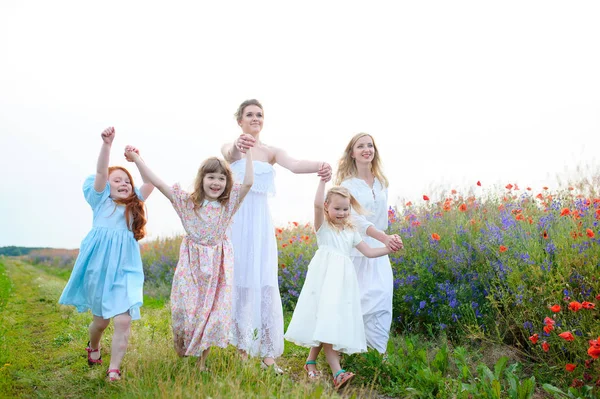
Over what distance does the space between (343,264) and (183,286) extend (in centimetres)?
133

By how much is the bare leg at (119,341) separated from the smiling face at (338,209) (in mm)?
1914

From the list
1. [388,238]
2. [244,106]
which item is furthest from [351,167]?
[244,106]

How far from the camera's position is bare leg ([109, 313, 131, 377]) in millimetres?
4770

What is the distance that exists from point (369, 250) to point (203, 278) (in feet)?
4.68

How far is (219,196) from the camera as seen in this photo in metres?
4.86

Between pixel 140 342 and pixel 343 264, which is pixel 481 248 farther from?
pixel 140 342

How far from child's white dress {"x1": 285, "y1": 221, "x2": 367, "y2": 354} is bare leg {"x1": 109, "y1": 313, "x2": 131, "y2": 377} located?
4.41ft

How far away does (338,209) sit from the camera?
16.3 feet

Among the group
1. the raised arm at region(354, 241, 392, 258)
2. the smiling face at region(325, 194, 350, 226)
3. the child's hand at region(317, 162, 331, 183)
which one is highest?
the child's hand at region(317, 162, 331, 183)

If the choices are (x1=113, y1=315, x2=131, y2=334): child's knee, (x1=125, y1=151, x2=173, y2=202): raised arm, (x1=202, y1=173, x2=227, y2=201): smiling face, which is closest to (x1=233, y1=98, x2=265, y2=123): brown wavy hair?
(x1=202, y1=173, x2=227, y2=201): smiling face

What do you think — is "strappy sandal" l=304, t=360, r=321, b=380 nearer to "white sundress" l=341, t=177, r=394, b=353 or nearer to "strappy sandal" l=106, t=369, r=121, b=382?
"white sundress" l=341, t=177, r=394, b=353

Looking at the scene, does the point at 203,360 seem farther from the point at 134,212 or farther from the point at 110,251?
the point at 134,212

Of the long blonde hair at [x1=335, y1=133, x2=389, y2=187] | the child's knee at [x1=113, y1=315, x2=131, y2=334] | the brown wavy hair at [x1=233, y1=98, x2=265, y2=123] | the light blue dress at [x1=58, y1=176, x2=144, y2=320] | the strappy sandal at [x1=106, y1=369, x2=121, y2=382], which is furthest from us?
the long blonde hair at [x1=335, y1=133, x2=389, y2=187]

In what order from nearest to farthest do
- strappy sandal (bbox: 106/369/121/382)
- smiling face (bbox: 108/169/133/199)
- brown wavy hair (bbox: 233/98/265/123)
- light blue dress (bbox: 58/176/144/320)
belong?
1. strappy sandal (bbox: 106/369/121/382)
2. light blue dress (bbox: 58/176/144/320)
3. smiling face (bbox: 108/169/133/199)
4. brown wavy hair (bbox: 233/98/265/123)
